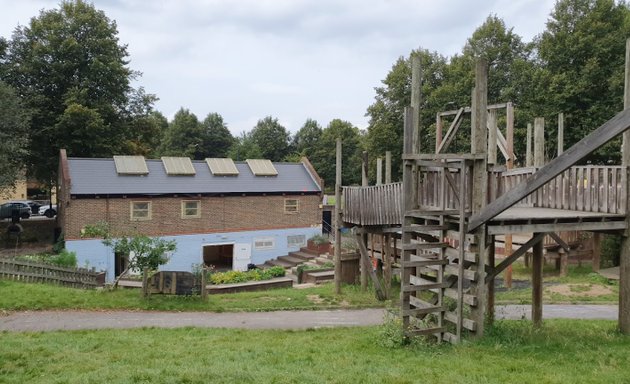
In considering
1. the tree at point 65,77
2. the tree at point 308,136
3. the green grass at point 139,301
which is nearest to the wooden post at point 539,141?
the green grass at point 139,301

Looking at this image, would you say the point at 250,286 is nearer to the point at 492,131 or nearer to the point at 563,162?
the point at 492,131

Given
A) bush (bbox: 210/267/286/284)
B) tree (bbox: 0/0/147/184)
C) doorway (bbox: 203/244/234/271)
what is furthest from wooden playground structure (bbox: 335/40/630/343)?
tree (bbox: 0/0/147/184)

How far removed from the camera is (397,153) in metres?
43.2

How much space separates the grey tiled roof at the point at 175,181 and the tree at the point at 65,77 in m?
7.21

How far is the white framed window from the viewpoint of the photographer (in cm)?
3238

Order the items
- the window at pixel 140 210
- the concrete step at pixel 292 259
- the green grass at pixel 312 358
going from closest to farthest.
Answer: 1. the green grass at pixel 312 358
2. the window at pixel 140 210
3. the concrete step at pixel 292 259

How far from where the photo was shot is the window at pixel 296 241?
3384 cm

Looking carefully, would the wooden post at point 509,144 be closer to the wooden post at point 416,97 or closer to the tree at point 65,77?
the wooden post at point 416,97

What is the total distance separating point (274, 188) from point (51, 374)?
26.1 metres

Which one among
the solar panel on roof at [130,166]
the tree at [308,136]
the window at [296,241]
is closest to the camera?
the solar panel on roof at [130,166]

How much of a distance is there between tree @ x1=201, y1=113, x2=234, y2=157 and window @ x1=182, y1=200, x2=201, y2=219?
48795 mm

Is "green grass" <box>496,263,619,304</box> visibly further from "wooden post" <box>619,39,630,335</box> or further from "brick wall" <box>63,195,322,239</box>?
"brick wall" <box>63,195,322,239</box>

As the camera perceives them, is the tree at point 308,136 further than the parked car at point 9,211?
Yes

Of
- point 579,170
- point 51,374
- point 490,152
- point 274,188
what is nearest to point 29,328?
point 51,374
